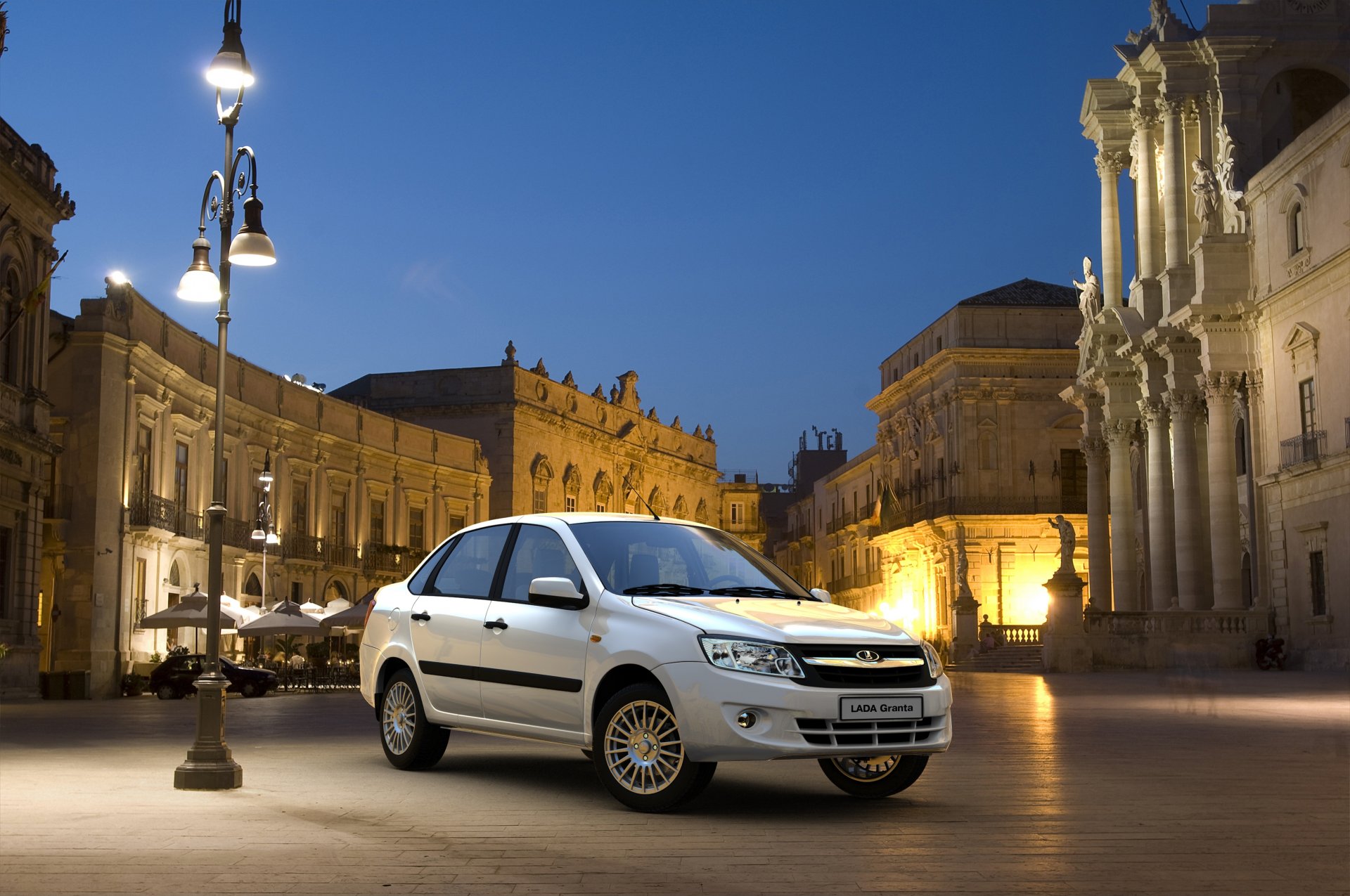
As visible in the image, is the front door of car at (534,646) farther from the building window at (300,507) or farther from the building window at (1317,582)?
the building window at (300,507)

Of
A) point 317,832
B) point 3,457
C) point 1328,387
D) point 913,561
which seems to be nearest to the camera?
point 317,832

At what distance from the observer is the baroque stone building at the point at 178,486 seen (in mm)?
34281

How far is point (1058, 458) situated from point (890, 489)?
1085cm

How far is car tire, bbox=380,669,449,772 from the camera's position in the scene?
10859mm

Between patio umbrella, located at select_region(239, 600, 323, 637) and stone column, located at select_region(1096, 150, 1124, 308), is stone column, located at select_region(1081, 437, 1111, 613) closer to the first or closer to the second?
Result: stone column, located at select_region(1096, 150, 1124, 308)

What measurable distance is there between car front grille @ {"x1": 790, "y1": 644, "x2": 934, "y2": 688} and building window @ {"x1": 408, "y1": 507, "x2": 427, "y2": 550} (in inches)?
1952

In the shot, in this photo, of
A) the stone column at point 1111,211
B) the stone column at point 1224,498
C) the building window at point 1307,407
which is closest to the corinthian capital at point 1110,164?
the stone column at point 1111,211

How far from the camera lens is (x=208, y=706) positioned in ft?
33.7

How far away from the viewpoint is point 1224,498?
38.7 m

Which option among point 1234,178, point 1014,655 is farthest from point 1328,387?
point 1014,655

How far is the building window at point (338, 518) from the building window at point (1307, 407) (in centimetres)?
3050

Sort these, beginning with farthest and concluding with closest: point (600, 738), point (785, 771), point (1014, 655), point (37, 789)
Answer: point (1014, 655), point (785, 771), point (37, 789), point (600, 738)

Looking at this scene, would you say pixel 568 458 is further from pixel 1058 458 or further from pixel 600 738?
pixel 600 738

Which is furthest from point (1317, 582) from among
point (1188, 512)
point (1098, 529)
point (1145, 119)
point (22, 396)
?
point (22, 396)
